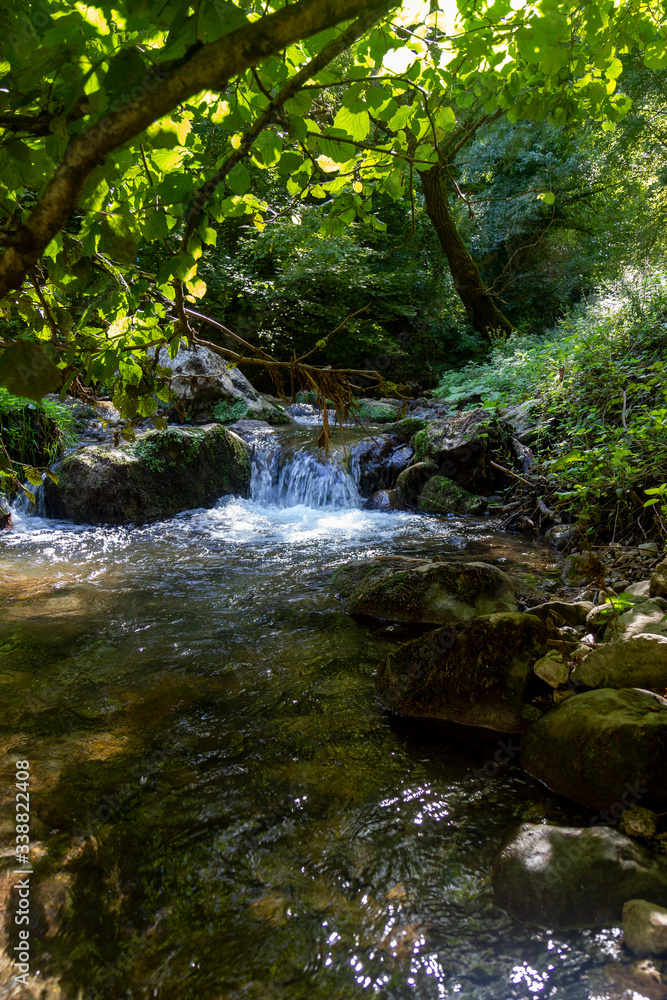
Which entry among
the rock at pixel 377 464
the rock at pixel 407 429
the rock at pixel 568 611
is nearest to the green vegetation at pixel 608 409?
the rock at pixel 568 611

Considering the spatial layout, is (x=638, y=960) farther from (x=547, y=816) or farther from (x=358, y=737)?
(x=358, y=737)

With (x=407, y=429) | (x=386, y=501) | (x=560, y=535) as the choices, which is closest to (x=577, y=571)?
(x=560, y=535)

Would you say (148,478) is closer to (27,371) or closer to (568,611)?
(568,611)

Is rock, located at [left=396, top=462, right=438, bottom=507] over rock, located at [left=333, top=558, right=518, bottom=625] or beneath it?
over

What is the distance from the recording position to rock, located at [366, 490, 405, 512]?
9.15m

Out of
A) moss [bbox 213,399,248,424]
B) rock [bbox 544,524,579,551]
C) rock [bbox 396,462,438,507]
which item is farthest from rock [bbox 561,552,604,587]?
moss [bbox 213,399,248,424]

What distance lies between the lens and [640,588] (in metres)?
3.79

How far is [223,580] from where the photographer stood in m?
5.86

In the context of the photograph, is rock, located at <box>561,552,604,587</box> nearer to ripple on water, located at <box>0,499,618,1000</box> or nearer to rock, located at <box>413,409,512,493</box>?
ripple on water, located at <box>0,499,618,1000</box>

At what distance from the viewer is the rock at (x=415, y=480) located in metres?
9.03

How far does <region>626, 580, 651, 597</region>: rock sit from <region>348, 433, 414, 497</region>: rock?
6.16 meters

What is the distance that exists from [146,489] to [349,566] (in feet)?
15.5

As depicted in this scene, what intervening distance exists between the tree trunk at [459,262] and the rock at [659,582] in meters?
8.44

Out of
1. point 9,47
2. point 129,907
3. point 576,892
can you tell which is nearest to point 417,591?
point 576,892
